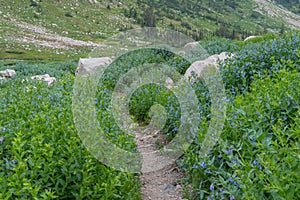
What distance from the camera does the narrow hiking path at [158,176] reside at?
536 centimetres

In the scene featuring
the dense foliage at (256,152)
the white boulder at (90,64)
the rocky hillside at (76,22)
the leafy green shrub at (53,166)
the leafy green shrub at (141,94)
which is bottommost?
the rocky hillside at (76,22)

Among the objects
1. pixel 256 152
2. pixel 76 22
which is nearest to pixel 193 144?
pixel 256 152

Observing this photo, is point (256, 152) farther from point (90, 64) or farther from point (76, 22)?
point (76, 22)

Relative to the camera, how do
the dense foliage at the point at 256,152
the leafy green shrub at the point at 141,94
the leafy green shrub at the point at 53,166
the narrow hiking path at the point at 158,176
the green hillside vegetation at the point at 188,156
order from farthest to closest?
the leafy green shrub at the point at 141,94, the narrow hiking path at the point at 158,176, the leafy green shrub at the point at 53,166, the green hillside vegetation at the point at 188,156, the dense foliage at the point at 256,152

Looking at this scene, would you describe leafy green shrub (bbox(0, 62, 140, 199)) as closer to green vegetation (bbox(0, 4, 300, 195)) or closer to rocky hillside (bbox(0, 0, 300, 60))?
green vegetation (bbox(0, 4, 300, 195))

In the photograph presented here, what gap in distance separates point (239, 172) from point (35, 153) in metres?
2.43

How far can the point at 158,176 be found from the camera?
6.06 m

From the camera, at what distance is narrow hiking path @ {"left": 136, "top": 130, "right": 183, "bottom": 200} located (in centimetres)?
536

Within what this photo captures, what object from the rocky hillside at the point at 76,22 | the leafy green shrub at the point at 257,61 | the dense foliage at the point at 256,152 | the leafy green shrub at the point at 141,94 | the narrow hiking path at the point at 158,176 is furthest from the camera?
the rocky hillside at the point at 76,22

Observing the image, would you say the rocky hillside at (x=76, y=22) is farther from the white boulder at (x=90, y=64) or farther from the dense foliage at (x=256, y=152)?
the dense foliage at (x=256, y=152)

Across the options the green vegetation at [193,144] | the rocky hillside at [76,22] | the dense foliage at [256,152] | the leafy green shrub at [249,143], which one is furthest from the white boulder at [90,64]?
the rocky hillside at [76,22]

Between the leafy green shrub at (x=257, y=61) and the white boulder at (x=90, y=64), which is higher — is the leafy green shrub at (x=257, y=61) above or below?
above

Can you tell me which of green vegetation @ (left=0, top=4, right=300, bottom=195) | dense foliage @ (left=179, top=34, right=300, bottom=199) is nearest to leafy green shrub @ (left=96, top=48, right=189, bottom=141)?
green vegetation @ (left=0, top=4, right=300, bottom=195)

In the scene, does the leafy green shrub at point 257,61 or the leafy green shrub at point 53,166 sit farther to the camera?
the leafy green shrub at point 257,61
